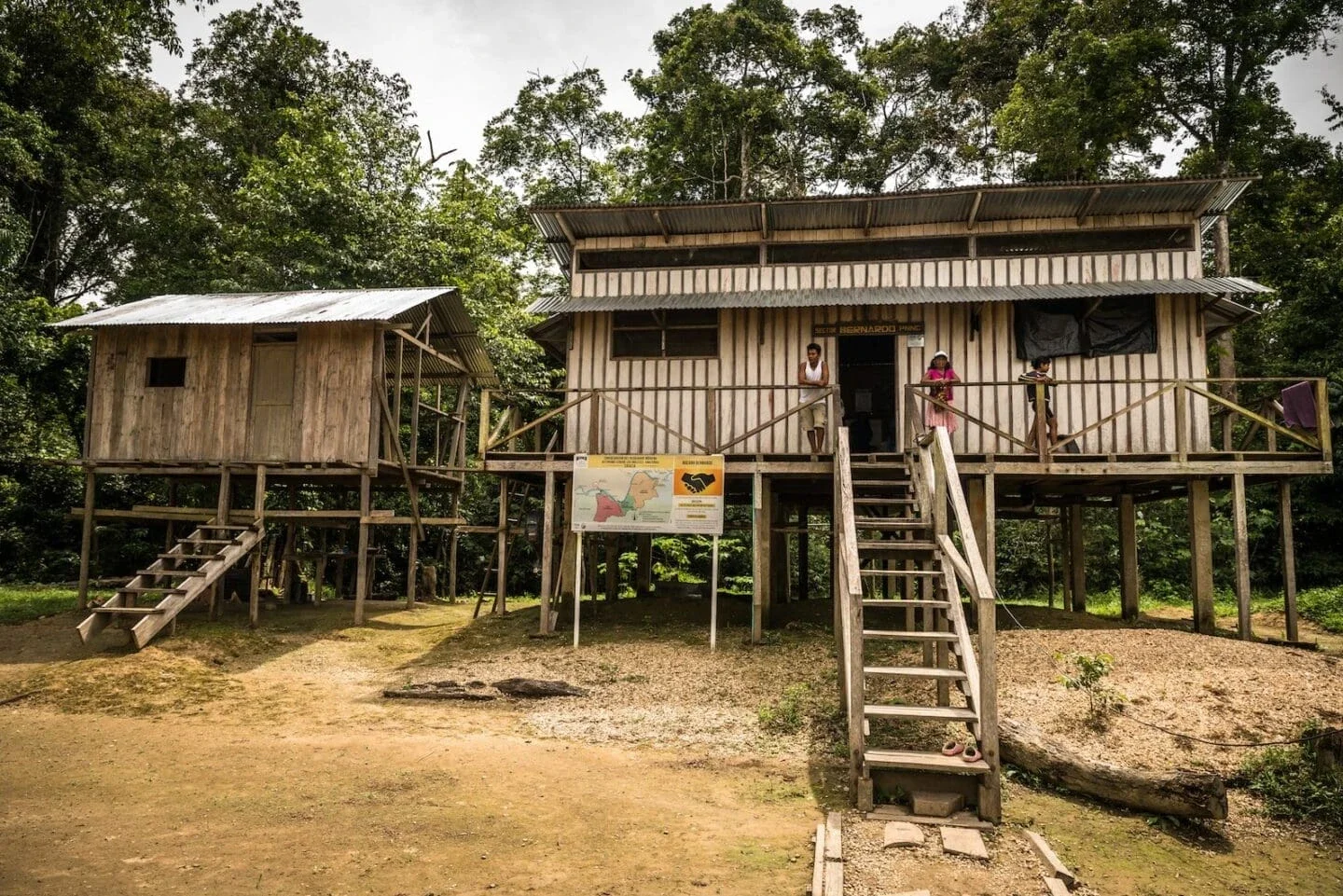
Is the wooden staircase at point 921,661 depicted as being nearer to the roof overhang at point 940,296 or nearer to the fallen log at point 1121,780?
the fallen log at point 1121,780

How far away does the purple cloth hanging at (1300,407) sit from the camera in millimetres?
12172

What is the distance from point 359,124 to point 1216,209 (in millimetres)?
22694

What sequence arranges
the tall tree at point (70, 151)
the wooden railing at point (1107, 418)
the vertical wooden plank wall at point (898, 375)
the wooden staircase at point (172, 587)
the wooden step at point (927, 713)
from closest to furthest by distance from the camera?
1. the wooden step at point (927, 713)
2. the wooden staircase at point (172, 587)
3. the wooden railing at point (1107, 418)
4. the vertical wooden plank wall at point (898, 375)
5. the tall tree at point (70, 151)

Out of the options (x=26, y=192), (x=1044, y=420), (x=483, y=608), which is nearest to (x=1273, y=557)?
(x=1044, y=420)

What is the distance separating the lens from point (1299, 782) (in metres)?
6.71

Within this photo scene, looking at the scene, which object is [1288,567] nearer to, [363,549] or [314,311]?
[363,549]

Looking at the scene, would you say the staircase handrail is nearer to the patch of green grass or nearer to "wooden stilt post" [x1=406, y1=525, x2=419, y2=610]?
"wooden stilt post" [x1=406, y1=525, x2=419, y2=610]

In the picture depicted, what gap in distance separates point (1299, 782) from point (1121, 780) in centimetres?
151

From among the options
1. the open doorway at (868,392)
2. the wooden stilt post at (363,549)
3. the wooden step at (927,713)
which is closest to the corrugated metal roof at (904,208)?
the open doorway at (868,392)

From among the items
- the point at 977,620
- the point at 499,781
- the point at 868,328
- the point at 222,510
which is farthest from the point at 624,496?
the point at 222,510

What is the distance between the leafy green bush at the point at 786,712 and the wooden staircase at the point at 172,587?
8.23 metres

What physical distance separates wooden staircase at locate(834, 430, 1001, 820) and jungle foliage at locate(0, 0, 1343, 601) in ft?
41.8

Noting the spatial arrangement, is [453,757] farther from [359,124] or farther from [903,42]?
[903,42]

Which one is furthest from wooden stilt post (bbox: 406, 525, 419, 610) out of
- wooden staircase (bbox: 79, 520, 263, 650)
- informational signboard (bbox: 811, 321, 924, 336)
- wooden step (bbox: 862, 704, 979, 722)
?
wooden step (bbox: 862, 704, 979, 722)
